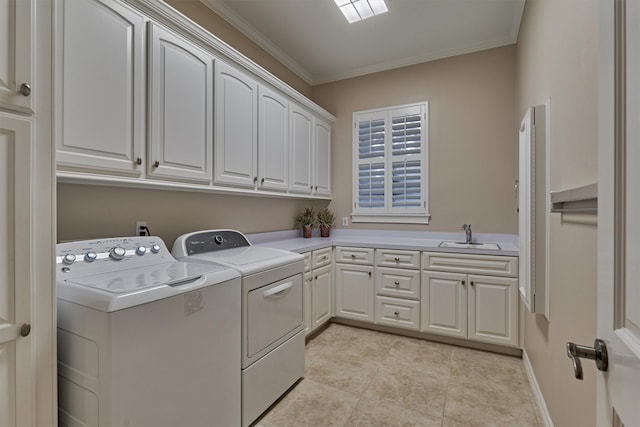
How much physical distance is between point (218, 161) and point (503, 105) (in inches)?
108

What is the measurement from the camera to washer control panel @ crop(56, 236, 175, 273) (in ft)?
4.47

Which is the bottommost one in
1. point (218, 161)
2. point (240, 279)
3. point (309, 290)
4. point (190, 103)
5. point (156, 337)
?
point (309, 290)

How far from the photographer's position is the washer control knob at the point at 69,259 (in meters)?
1.34

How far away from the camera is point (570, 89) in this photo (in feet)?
4.38

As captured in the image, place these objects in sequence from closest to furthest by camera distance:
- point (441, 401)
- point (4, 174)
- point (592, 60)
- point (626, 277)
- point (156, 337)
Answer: point (626, 277), point (4, 174), point (592, 60), point (156, 337), point (441, 401)

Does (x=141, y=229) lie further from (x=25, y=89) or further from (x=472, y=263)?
(x=472, y=263)

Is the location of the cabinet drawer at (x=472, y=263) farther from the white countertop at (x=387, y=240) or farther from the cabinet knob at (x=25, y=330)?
the cabinet knob at (x=25, y=330)

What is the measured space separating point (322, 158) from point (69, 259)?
8.64ft

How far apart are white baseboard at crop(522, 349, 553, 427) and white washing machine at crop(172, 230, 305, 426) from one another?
1447 millimetres

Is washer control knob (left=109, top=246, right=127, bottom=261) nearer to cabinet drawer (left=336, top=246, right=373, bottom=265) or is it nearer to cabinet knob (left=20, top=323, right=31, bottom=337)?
cabinet knob (left=20, top=323, right=31, bottom=337)

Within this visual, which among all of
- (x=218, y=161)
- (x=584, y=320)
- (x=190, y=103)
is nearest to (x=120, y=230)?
(x=218, y=161)

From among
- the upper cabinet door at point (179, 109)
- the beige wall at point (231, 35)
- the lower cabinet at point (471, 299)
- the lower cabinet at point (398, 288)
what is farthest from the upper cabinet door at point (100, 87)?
the lower cabinet at point (471, 299)

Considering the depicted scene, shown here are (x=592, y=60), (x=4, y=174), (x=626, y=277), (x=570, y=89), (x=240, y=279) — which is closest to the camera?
(x=626, y=277)

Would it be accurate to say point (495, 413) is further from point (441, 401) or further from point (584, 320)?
point (584, 320)
